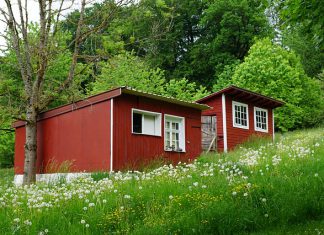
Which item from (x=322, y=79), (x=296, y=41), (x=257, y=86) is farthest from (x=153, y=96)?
(x=296, y=41)

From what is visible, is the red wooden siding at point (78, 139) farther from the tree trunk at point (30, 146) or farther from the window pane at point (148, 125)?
the tree trunk at point (30, 146)

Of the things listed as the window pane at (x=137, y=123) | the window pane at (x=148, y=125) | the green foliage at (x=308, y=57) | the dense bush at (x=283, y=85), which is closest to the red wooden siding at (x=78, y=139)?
the window pane at (x=137, y=123)

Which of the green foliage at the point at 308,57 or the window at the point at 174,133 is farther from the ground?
the green foliage at the point at 308,57

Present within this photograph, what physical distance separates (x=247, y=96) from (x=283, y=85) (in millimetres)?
7067

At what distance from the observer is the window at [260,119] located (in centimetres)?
2845

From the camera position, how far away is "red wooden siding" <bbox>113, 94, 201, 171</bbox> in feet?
57.6

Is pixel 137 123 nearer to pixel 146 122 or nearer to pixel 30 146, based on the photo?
pixel 146 122

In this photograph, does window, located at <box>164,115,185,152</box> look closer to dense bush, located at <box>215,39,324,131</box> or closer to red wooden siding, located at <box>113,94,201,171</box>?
red wooden siding, located at <box>113,94,201,171</box>

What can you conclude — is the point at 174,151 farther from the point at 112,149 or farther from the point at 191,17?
the point at 191,17

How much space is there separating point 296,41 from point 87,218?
154 feet

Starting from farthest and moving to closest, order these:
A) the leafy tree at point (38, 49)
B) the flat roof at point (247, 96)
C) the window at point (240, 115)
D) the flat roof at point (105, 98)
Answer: the window at point (240, 115) < the flat roof at point (247, 96) < the flat roof at point (105, 98) < the leafy tree at point (38, 49)

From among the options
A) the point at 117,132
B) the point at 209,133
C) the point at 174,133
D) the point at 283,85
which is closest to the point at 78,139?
the point at 117,132

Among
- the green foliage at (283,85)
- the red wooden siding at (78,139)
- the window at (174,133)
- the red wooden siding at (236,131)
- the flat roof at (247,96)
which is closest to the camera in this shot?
the red wooden siding at (78,139)

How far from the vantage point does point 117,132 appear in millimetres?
17531
